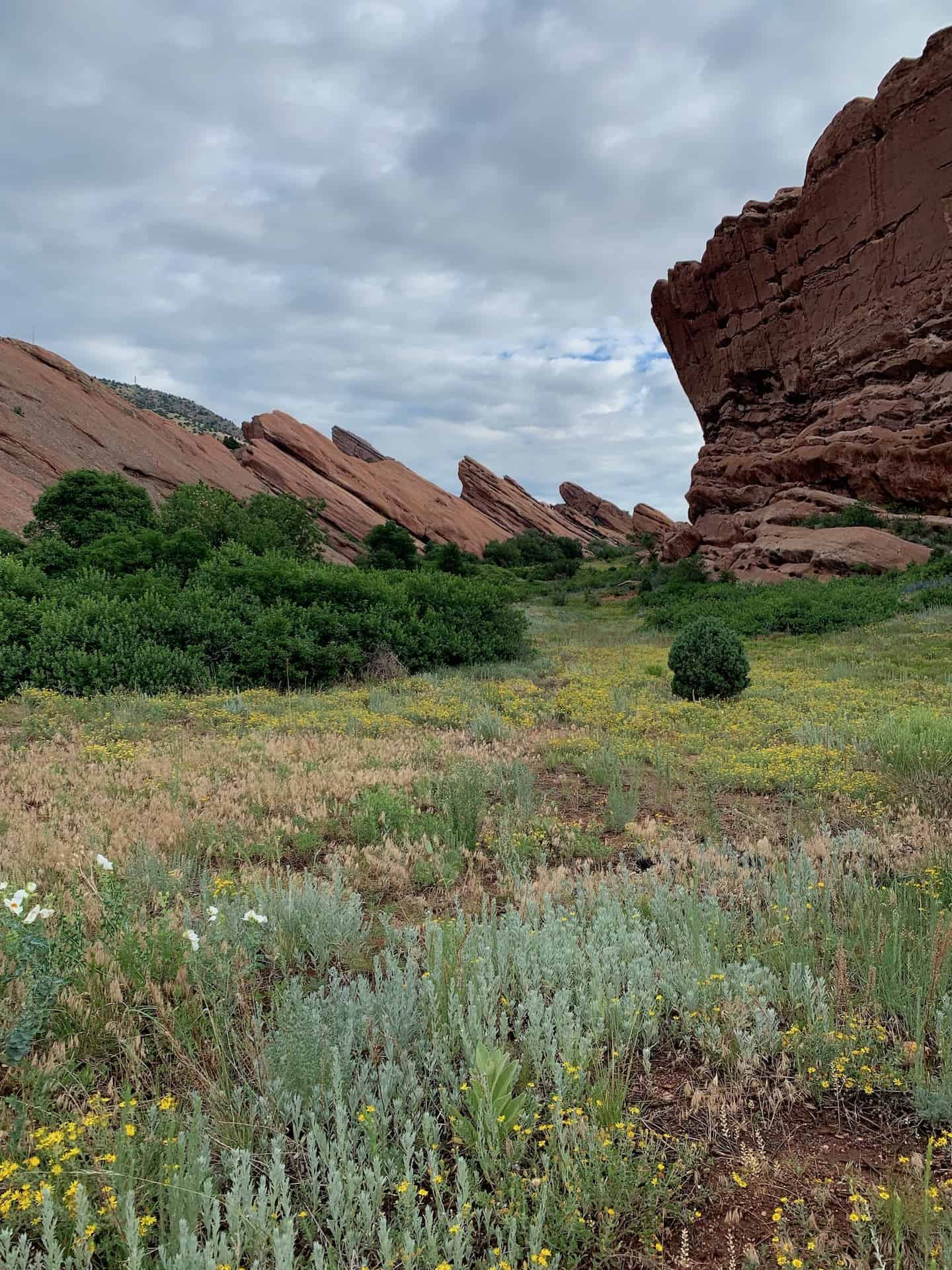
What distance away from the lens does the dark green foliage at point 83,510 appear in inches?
1086

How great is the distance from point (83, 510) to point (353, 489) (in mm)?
38758

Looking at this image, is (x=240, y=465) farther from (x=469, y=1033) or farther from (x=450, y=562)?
(x=469, y=1033)

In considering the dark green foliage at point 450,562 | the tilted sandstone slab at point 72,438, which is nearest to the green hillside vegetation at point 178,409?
the tilted sandstone slab at point 72,438

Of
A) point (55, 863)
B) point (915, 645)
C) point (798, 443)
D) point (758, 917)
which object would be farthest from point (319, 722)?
point (798, 443)

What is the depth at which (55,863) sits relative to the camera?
4.17m

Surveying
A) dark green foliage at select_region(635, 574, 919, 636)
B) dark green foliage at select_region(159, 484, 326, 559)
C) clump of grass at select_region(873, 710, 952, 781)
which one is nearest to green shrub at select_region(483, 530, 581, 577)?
dark green foliage at select_region(159, 484, 326, 559)

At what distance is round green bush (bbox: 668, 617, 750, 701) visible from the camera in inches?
441

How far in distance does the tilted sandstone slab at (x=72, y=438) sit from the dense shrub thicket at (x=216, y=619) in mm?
20417

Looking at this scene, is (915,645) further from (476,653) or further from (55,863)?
(55,863)

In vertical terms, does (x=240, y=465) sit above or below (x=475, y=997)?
above

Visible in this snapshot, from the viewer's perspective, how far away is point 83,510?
2819cm

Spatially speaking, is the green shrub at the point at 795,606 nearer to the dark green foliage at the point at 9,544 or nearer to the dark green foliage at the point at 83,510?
the dark green foliage at the point at 83,510

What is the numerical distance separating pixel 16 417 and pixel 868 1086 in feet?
156

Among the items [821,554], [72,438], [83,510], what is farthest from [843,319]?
[72,438]
